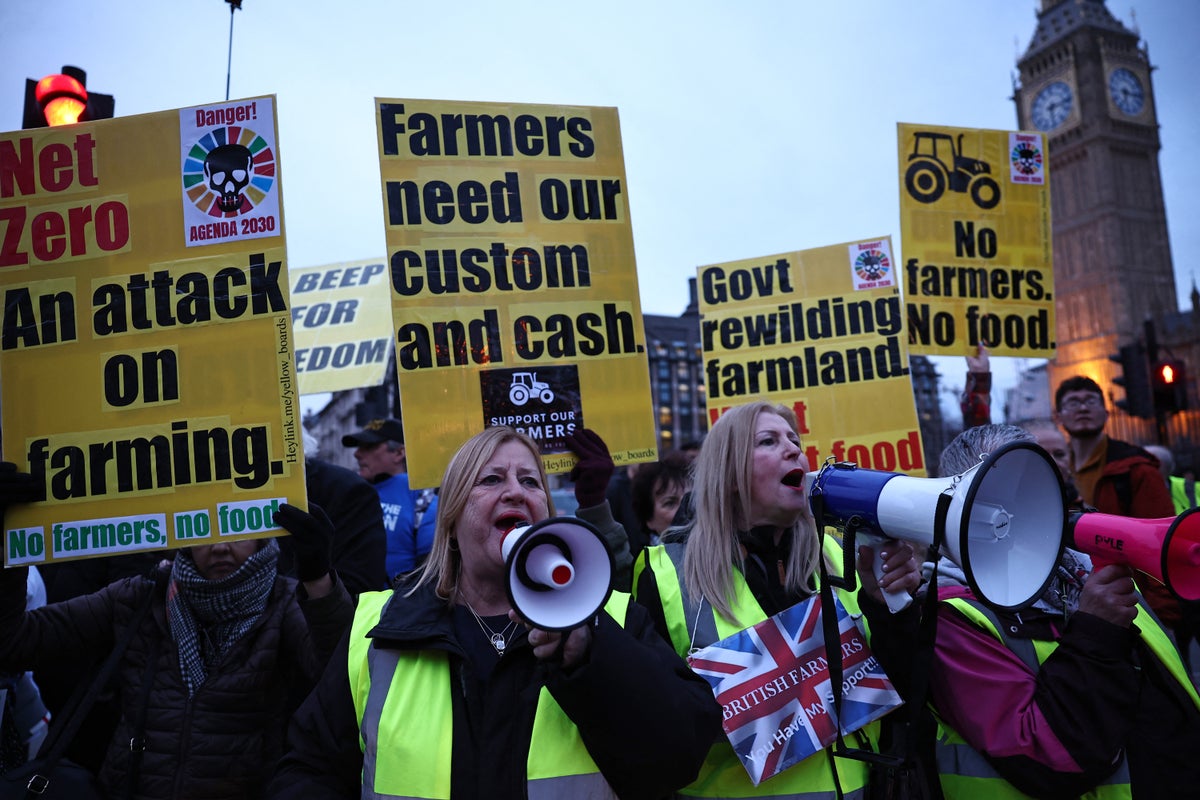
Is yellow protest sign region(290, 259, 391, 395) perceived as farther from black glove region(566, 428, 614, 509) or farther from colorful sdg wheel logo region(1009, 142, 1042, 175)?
colorful sdg wheel logo region(1009, 142, 1042, 175)

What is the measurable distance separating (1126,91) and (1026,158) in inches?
3859

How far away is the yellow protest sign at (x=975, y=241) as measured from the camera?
5844 mm

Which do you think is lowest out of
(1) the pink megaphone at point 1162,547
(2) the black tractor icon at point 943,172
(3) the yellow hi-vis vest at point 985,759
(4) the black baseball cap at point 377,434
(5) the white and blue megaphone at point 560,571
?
(3) the yellow hi-vis vest at point 985,759

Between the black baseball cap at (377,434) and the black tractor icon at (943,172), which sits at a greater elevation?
the black tractor icon at (943,172)

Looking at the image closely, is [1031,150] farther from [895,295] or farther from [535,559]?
[535,559]

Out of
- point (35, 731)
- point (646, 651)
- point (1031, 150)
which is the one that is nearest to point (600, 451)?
point (646, 651)

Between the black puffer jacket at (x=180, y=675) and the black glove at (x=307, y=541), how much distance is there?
0.08m

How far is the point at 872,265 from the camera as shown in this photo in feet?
19.6

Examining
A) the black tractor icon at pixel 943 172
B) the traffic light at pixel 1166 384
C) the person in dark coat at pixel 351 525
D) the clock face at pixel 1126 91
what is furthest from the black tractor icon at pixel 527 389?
the clock face at pixel 1126 91

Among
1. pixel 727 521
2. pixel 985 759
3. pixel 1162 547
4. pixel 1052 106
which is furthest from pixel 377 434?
pixel 1052 106

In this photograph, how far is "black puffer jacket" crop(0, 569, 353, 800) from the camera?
9.87 feet

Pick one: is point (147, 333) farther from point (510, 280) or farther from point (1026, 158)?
point (1026, 158)

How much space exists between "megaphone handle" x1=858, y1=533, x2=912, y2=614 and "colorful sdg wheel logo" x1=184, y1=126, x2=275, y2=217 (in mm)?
2377

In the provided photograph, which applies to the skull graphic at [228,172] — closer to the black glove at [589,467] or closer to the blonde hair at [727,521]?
the black glove at [589,467]
